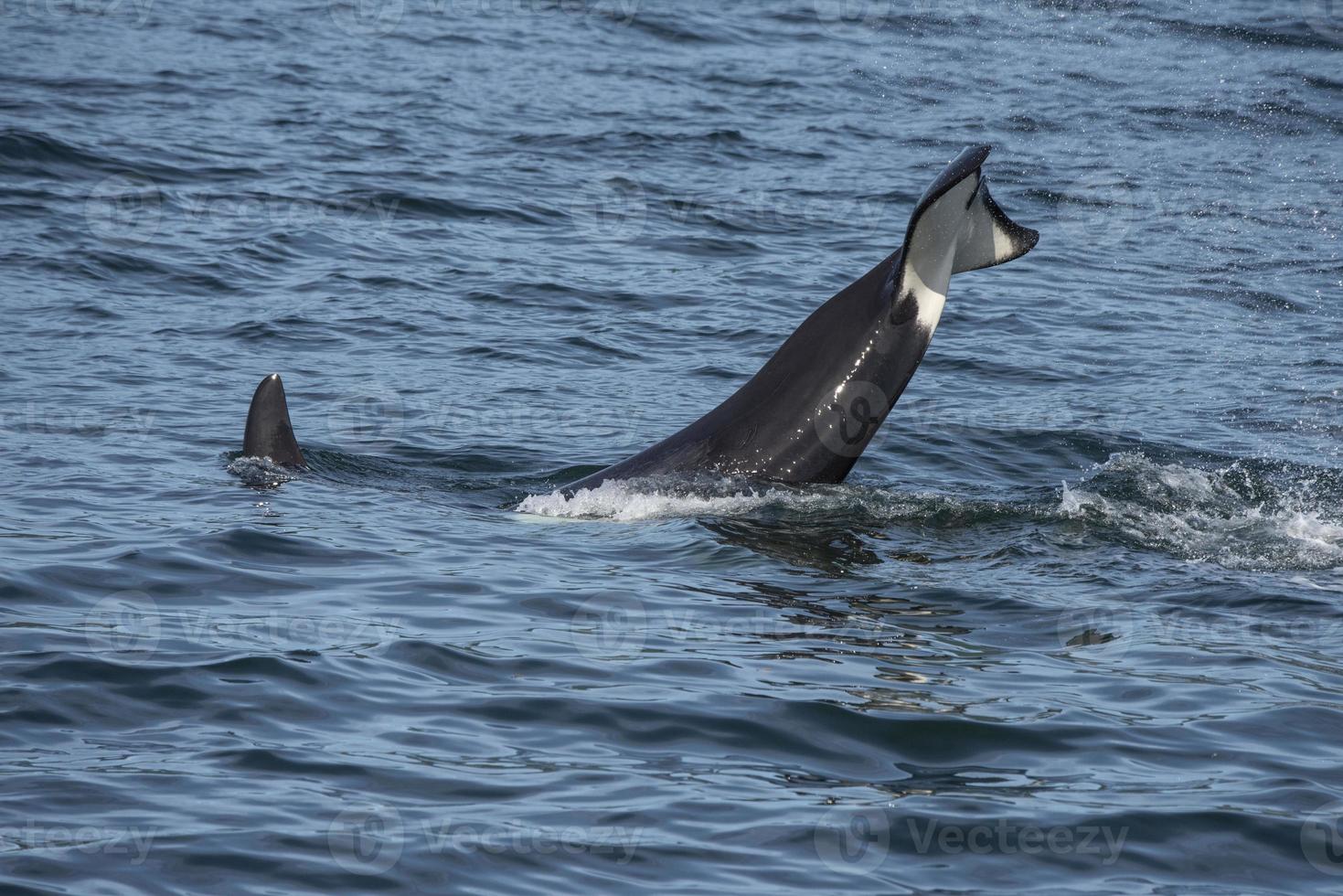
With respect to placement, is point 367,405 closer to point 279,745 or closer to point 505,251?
point 505,251

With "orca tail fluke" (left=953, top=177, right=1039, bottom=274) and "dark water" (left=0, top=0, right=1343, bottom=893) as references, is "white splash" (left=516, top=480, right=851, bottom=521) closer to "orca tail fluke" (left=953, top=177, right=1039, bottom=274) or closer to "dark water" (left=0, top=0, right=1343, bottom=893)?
"dark water" (left=0, top=0, right=1343, bottom=893)

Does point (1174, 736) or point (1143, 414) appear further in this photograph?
point (1143, 414)

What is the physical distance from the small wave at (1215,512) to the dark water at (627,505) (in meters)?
0.05

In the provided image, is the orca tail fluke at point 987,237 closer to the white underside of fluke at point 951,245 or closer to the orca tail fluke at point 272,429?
the white underside of fluke at point 951,245

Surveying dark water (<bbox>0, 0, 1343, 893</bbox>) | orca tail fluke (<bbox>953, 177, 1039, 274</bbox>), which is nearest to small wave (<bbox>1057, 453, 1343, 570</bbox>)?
dark water (<bbox>0, 0, 1343, 893</bbox>)

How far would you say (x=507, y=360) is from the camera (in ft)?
53.0

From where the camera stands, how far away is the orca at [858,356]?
9.45 meters

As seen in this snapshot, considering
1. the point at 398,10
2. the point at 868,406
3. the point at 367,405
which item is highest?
the point at 398,10

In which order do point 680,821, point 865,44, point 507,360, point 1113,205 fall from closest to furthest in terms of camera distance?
point 680,821 → point 507,360 → point 1113,205 → point 865,44

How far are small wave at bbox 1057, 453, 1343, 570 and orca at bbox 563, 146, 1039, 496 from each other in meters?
2.03

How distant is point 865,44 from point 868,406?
24963 mm

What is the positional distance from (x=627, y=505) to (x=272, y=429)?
2.53 m

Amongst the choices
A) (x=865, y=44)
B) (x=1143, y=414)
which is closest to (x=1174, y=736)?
(x=1143, y=414)

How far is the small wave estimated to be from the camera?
10273mm
